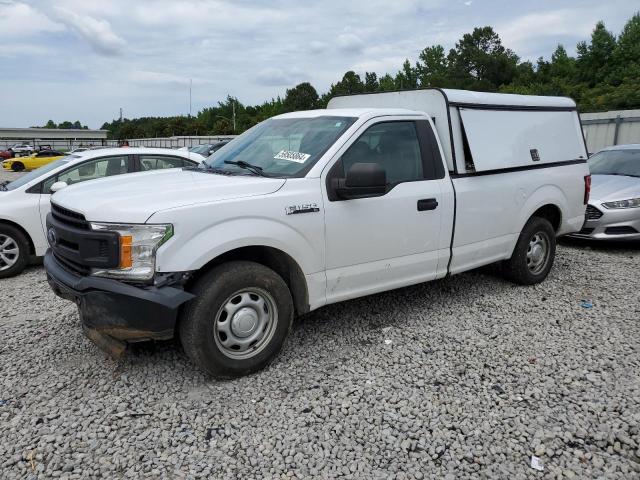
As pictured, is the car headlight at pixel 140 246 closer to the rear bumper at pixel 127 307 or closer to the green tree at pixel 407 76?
the rear bumper at pixel 127 307

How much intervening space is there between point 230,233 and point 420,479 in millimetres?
1854

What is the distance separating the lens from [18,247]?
638 centimetres

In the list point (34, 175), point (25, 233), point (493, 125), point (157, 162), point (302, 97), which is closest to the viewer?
point (493, 125)

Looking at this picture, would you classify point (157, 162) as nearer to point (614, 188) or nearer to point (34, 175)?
point (34, 175)

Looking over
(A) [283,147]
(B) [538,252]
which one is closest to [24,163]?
(A) [283,147]

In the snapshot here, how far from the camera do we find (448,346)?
4262mm

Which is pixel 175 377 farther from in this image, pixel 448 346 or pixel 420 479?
pixel 448 346

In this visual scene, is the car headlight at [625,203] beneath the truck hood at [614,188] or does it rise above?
beneath

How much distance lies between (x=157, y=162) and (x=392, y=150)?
4309 millimetres

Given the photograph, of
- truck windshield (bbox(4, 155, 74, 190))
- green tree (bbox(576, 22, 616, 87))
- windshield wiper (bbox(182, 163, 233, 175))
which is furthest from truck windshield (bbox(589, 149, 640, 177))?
green tree (bbox(576, 22, 616, 87))

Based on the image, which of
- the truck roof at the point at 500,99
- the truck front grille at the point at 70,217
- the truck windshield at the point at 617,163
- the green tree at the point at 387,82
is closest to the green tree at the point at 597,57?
the green tree at the point at 387,82

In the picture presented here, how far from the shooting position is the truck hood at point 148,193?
128 inches

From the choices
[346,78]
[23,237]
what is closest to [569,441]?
[23,237]

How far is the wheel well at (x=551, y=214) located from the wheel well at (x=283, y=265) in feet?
10.6
